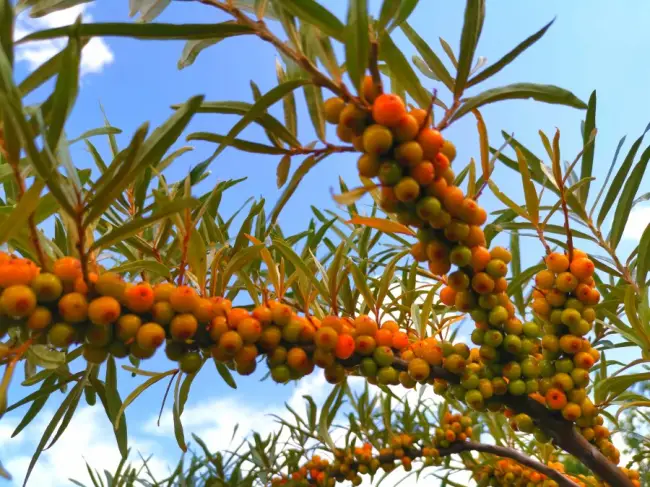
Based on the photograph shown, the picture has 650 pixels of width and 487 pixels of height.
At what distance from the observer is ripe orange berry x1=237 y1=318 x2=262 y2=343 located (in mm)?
707

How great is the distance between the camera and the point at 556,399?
0.87 meters

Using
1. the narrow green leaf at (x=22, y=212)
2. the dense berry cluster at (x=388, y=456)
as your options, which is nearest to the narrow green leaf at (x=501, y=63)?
the narrow green leaf at (x=22, y=212)

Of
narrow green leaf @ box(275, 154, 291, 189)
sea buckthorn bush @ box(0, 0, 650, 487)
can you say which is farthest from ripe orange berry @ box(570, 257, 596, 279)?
narrow green leaf @ box(275, 154, 291, 189)

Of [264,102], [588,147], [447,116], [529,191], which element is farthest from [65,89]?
[588,147]

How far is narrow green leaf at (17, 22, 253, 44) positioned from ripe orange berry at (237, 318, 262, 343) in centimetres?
35

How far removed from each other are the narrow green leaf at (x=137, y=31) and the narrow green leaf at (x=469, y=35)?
27 cm

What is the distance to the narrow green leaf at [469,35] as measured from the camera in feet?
2.07

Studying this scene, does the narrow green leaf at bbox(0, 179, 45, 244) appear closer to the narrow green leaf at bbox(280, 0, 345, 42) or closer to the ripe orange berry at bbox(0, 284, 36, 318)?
the ripe orange berry at bbox(0, 284, 36, 318)

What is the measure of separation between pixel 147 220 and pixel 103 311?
113 mm

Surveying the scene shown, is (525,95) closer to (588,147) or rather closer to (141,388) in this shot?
(588,147)

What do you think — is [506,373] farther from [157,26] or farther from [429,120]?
[157,26]

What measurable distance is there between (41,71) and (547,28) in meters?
0.58

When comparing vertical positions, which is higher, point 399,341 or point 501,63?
point 501,63

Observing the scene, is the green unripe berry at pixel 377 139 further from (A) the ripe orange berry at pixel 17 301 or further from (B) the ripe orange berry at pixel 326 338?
(A) the ripe orange berry at pixel 17 301
